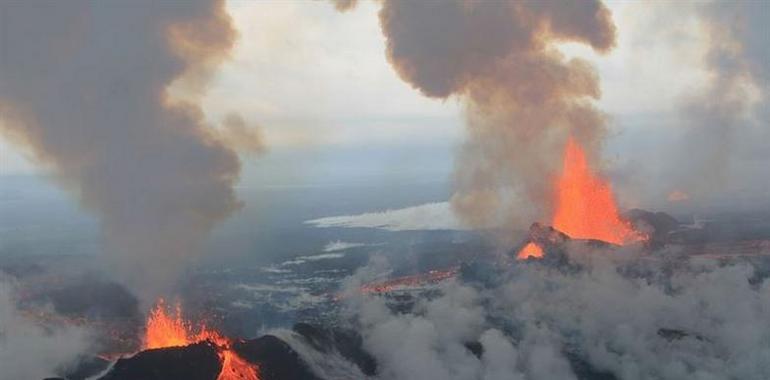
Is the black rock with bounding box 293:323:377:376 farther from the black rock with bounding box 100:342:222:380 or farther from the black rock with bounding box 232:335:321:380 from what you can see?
the black rock with bounding box 100:342:222:380

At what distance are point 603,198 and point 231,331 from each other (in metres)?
60.8

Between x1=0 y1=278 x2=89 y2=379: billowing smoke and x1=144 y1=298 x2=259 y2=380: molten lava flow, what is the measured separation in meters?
6.83

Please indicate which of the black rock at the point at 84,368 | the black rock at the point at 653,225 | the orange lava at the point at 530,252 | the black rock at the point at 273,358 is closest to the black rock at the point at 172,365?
the black rock at the point at 273,358

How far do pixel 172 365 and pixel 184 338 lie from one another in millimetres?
17274

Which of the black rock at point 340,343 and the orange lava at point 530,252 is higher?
the orange lava at point 530,252

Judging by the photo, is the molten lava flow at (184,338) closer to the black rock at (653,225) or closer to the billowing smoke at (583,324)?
the billowing smoke at (583,324)

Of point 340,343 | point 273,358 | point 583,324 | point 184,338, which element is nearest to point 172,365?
point 273,358

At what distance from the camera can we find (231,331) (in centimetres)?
8650

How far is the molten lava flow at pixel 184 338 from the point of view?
226 ft

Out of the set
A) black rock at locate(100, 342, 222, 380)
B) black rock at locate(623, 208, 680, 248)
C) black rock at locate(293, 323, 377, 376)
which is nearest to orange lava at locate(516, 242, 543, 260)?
black rock at locate(623, 208, 680, 248)

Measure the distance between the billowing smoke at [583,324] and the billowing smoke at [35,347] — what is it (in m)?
29.8

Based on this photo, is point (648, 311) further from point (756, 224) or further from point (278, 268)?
point (756, 224)

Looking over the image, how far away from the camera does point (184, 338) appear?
81.4 m

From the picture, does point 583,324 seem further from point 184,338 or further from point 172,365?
point 172,365
